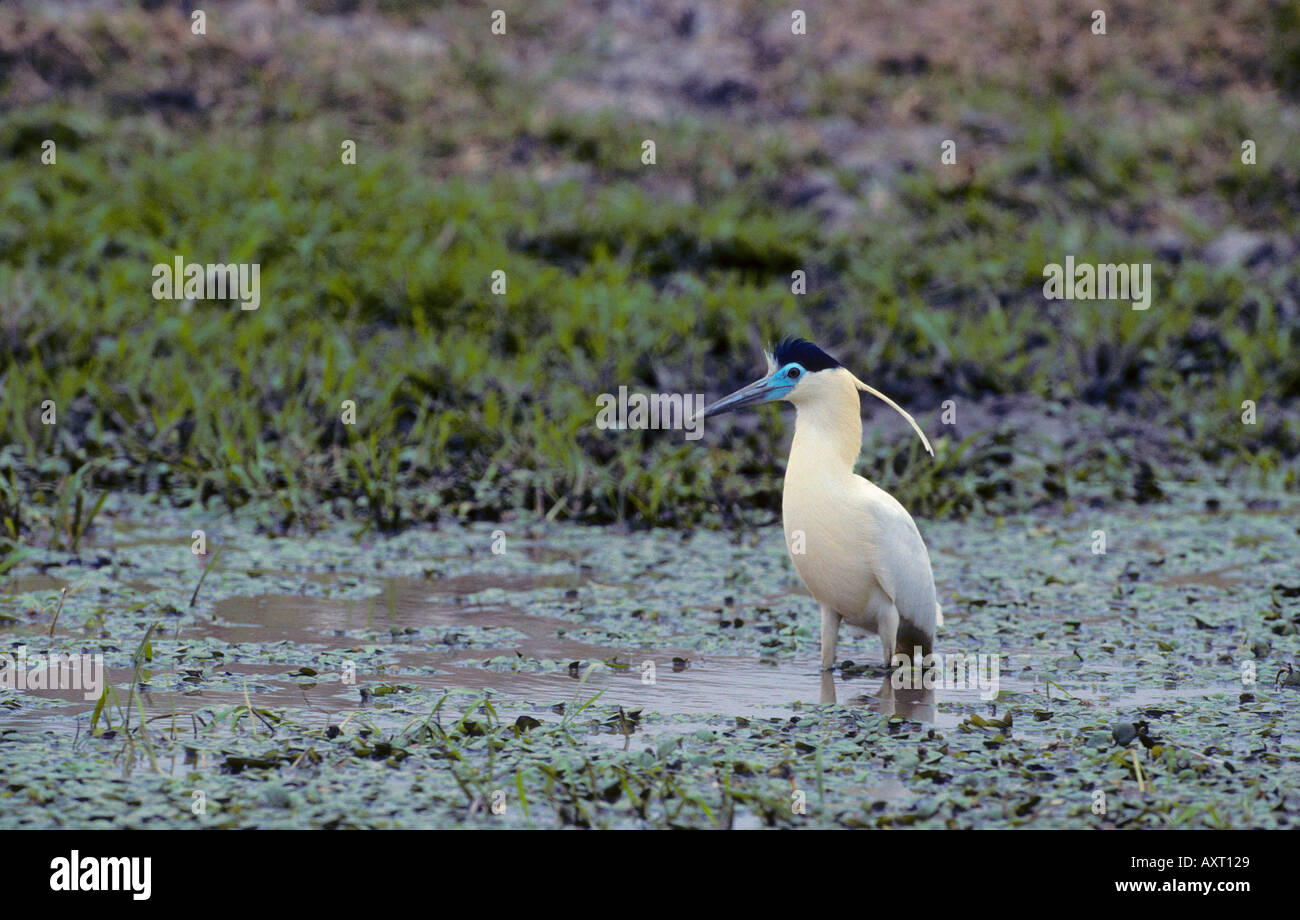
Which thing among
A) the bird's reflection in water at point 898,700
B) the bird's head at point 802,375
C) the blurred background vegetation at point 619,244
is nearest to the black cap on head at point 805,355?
the bird's head at point 802,375

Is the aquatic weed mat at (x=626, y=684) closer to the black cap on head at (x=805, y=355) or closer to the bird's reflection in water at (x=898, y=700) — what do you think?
the bird's reflection in water at (x=898, y=700)

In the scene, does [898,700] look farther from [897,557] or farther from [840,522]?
[840,522]

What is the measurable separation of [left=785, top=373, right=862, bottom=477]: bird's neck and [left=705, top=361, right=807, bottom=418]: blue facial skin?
0.27ft

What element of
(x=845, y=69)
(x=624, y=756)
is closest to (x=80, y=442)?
(x=624, y=756)

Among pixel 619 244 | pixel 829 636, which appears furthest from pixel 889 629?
pixel 619 244

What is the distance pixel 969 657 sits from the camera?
5.89 m

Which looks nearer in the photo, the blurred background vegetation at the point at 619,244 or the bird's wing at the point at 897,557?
the bird's wing at the point at 897,557

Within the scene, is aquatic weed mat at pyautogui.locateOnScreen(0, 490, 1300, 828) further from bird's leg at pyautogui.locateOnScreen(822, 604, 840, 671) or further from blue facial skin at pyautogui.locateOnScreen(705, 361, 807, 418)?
blue facial skin at pyautogui.locateOnScreen(705, 361, 807, 418)

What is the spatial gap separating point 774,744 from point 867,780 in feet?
1.18

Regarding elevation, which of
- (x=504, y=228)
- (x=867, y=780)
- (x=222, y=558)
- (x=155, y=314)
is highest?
(x=504, y=228)

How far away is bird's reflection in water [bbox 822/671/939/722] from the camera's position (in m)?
5.22

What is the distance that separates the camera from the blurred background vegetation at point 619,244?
28.2ft

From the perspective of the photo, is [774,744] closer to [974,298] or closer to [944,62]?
[974,298]

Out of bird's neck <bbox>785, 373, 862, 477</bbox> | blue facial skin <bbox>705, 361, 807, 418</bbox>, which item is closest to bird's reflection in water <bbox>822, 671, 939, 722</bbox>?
bird's neck <bbox>785, 373, 862, 477</bbox>
